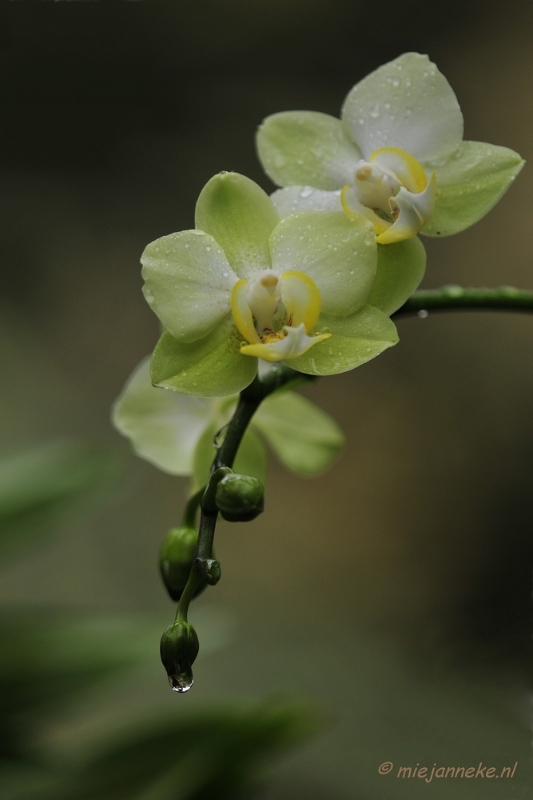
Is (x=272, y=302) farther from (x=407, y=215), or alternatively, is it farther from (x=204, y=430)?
(x=204, y=430)

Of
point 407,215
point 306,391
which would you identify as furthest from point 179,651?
point 306,391

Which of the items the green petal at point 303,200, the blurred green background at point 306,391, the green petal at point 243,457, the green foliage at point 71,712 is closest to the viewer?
the green petal at point 303,200

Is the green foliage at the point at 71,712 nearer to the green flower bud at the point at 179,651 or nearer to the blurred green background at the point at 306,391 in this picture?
the green flower bud at the point at 179,651

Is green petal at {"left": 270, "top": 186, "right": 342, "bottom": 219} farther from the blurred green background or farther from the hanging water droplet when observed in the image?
the blurred green background

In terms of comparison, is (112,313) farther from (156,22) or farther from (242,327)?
(242,327)

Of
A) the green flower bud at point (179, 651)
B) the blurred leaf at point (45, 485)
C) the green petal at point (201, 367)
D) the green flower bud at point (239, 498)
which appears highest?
the green petal at point (201, 367)

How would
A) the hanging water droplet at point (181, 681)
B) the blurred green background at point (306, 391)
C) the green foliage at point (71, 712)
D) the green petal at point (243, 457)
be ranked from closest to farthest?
1. the hanging water droplet at point (181, 681)
2. the green petal at point (243, 457)
3. the green foliage at point (71, 712)
4. the blurred green background at point (306, 391)

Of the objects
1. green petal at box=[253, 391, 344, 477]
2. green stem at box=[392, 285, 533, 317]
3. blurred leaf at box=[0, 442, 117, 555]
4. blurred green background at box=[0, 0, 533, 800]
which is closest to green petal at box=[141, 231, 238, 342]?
green stem at box=[392, 285, 533, 317]

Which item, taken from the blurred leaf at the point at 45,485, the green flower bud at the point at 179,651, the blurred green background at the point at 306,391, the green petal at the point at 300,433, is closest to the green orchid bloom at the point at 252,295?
the green flower bud at the point at 179,651
